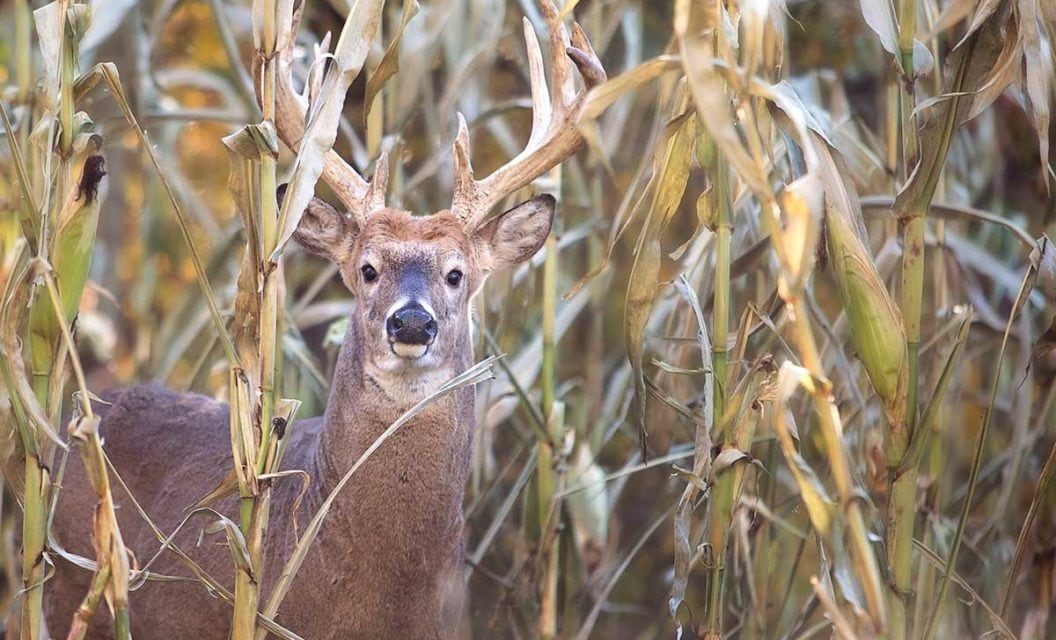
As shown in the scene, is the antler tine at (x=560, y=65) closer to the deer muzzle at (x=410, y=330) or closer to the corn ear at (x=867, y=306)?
the deer muzzle at (x=410, y=330)

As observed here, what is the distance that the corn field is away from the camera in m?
2.80

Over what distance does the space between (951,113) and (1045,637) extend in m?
2.14

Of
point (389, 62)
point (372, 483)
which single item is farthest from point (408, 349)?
point (389, 62)

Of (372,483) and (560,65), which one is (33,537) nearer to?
(372,483)

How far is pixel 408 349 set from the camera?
3.67 meters

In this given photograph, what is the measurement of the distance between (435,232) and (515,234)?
311 millimetres

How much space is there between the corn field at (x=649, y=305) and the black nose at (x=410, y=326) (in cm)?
23

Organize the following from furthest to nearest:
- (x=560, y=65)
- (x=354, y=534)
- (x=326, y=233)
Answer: (x=326, y=233) → (x=560, y=65) → (x=354, y=534)

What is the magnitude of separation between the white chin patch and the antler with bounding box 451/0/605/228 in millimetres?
639

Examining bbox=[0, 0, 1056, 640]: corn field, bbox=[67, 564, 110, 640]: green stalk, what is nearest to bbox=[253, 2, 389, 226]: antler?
bbox=[0, 0, 1056, 640]: corn field

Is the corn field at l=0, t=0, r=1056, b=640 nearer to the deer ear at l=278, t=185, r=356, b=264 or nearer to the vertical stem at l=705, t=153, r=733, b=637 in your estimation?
the vertical stem at l=705, t=153, r=733, b=637

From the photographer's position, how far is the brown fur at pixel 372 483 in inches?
146

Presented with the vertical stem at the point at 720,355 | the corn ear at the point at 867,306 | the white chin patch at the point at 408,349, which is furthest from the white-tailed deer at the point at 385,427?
the corn ear at the point at 867,306

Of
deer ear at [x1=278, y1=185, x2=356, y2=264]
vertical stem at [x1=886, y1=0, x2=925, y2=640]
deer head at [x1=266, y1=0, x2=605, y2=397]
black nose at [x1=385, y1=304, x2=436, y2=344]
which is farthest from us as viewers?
deer ear at [x1=278, y1=185, x2=356, y2=264]
